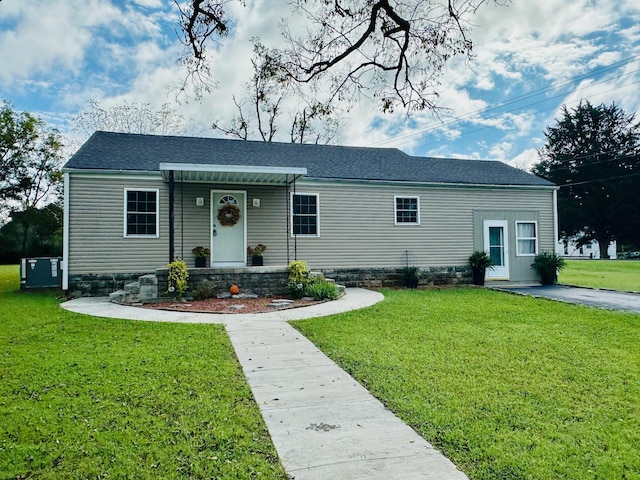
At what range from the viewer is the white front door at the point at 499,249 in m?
13.9

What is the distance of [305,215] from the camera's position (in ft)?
39.9

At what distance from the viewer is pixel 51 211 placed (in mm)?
26359

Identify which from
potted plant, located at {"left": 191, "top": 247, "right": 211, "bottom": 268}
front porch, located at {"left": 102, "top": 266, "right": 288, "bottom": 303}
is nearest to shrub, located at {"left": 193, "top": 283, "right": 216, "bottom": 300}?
front porch, located at {"left": 102, "top": 266, "right": 288, "bottom": 303}

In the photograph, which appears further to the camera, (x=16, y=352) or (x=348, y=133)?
(x=348, y=133)

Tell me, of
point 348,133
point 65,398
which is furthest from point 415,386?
point 348,133

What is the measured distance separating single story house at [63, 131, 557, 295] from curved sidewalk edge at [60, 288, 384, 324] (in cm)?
194

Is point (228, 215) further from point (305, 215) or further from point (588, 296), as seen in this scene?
point (588, 296)

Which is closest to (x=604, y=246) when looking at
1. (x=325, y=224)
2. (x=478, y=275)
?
(x=478, y=275)

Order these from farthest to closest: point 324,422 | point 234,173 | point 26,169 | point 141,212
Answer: point 26,169 < point 141,212 < point 234,173 < point 324,422

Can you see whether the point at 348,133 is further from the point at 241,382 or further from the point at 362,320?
the point at 241,382

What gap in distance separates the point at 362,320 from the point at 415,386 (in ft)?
10.8

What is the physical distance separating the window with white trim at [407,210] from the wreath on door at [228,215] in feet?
16.6

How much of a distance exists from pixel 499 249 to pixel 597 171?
97.3 ft

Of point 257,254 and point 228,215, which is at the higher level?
point 228,215
